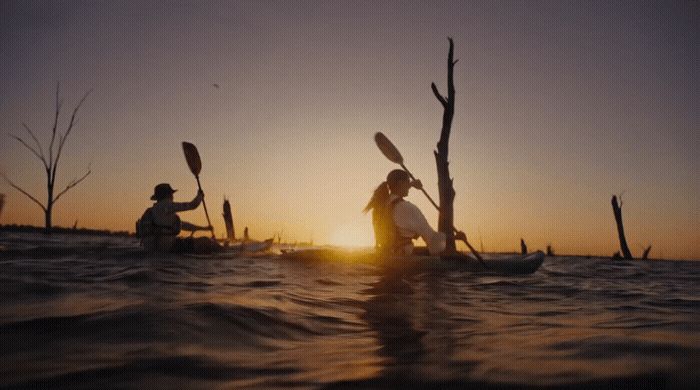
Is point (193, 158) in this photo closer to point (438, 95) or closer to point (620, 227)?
point (438, 95)

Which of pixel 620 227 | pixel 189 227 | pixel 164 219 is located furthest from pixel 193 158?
pixel 620 227

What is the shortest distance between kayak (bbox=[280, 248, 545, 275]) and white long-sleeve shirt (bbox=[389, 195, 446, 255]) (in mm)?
436

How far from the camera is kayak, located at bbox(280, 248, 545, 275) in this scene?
22.1ft

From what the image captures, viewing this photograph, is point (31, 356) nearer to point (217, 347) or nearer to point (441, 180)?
point (217, 347)

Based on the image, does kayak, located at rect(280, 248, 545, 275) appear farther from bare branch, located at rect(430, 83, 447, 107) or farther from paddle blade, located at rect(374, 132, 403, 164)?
bare branch, located at rect(430, 83, 447, 107)

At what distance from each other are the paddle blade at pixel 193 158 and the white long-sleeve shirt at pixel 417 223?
8029 mm

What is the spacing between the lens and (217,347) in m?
2.12

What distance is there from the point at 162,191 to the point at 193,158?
12.4 feet

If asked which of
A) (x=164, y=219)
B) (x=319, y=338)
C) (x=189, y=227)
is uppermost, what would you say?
(x=164, y=219)

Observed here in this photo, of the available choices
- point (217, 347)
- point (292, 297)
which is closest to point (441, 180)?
point (292, 297)

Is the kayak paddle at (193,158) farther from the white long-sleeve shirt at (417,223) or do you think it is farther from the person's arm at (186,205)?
the white long-sleeve shirt at (417,223)

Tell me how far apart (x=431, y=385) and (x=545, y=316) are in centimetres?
227

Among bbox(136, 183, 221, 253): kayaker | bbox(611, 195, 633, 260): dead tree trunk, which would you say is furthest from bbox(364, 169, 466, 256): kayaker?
Answer: bbox(611, 195, 633, 260): dead tree trunk

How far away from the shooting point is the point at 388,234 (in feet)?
22.4
